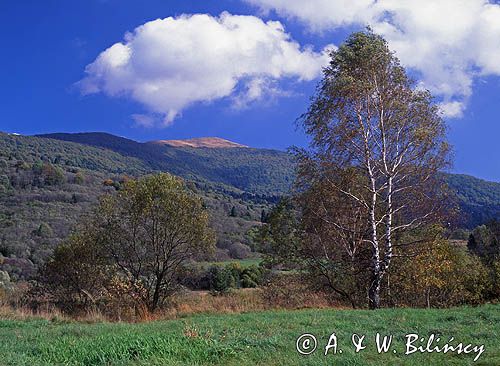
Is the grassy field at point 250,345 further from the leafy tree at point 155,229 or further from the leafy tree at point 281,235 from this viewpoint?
the leafy tree at point 155,229

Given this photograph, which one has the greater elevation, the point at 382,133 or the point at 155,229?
the point at 382,133

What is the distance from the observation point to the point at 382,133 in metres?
19.1

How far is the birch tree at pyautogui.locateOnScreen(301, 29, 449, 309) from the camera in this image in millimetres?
19188

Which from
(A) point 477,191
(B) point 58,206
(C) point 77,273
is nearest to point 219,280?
(C) point 77,273

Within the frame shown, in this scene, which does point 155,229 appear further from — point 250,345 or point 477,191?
point 477,191

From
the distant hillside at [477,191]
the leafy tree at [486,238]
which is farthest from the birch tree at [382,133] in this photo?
the distant hillside at [477,191]

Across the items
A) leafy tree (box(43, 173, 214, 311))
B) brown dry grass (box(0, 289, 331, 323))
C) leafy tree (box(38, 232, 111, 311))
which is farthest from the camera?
leafy tree (box(38, 232, 111, 311))

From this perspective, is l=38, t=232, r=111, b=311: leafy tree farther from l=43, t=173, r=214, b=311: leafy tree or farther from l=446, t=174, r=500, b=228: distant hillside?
l=446, t=174, r=500, b=228: distant hillside

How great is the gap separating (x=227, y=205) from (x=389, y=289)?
360 ft

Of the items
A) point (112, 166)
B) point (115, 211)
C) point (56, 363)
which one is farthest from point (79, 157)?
point (56, 363)

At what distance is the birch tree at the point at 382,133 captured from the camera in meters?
19.2

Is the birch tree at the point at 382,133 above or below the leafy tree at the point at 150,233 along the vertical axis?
above

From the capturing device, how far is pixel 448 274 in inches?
933

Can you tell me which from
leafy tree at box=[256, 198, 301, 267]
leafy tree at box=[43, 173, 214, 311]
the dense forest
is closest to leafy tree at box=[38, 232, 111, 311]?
leafy tree at box=[43, 173, 214, 311]
